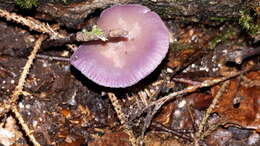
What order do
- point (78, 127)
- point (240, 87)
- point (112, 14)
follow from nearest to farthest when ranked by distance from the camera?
point (112, 14), point (78, 127), point (240, 87)

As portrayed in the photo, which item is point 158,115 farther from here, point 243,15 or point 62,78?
point 243,15

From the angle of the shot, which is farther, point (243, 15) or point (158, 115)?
point (158, 115)

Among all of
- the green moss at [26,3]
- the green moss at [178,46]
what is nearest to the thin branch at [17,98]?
the green moss at [26,3]

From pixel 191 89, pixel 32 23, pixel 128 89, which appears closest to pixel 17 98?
pixel 32 23

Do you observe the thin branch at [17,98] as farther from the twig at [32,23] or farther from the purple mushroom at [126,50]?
the purple mushroom at [126,50]

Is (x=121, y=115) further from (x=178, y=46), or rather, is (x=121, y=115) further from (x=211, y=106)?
(x=178, y=46)

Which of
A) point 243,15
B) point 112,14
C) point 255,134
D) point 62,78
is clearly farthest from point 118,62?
point 255,134
